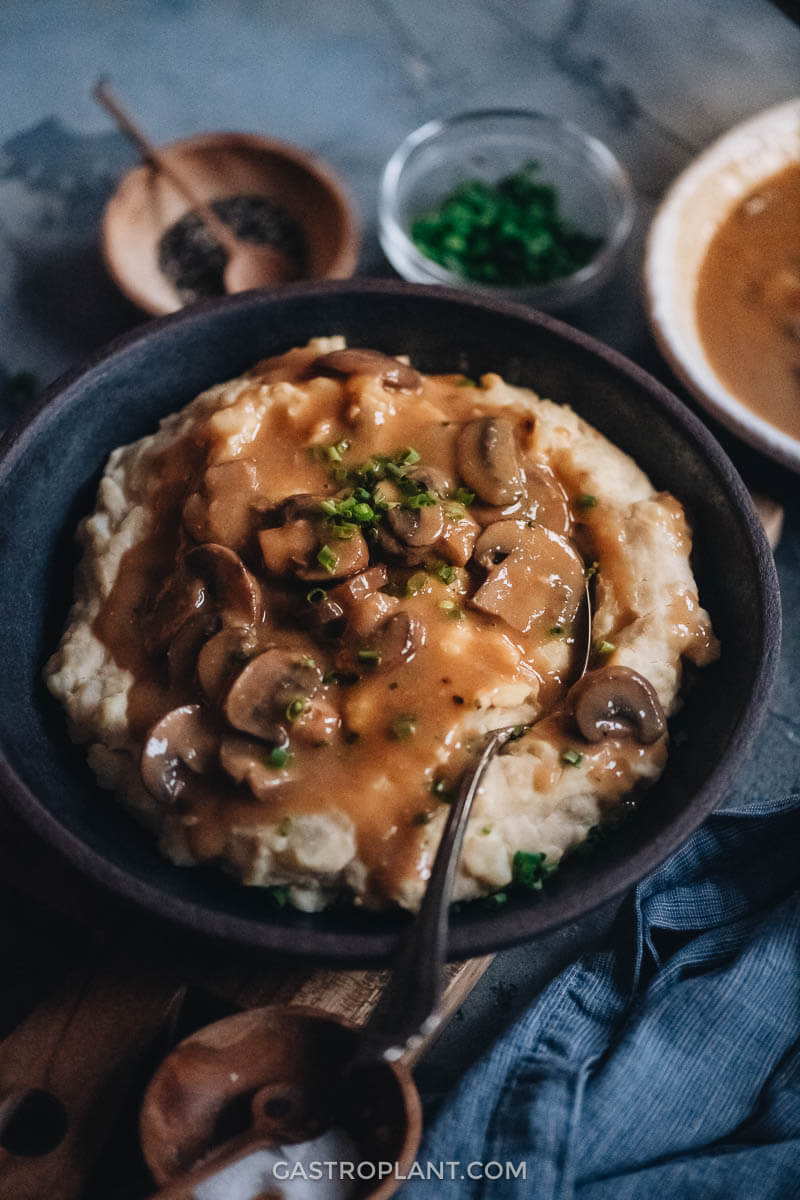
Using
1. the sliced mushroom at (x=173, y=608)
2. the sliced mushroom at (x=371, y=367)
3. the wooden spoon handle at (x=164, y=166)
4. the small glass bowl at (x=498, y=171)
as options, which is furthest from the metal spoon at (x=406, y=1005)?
the wooden spoon handle at (x=164, y=166)

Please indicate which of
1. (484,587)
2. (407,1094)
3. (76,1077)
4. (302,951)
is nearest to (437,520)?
(484,587)

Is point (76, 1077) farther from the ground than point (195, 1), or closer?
closer

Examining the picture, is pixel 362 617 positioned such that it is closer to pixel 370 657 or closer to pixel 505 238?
pixel 370 657

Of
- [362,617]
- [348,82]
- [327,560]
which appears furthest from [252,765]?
[348,82]

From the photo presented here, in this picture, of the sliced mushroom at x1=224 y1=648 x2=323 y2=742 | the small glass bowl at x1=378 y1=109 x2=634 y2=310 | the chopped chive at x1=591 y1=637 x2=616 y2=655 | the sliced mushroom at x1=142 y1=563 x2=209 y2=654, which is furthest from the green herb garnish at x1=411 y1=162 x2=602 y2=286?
the sliced mushroom at x1=224 y1=648 x2=323 y2=742

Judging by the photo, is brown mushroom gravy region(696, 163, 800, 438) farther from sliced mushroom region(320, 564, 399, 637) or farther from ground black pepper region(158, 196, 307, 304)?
sliced mushroom region(320, 564, 399, 637)

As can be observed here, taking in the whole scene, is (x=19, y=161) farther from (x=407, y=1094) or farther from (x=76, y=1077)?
(x=407, y=1094)

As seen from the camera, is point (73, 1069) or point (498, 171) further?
point (498, 171)
